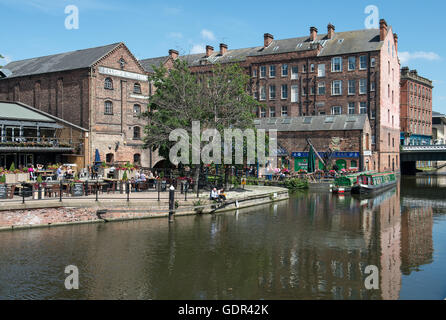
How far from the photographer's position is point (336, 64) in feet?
186

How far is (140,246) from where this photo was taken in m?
16.3

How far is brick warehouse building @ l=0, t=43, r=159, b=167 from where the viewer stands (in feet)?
121

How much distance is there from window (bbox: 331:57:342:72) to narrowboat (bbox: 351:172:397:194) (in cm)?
1976

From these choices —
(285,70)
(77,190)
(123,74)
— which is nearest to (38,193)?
(77,190)

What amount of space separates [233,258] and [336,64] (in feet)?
154

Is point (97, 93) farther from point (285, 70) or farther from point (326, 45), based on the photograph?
point (326, 45)

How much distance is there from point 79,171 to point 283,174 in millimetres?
18691

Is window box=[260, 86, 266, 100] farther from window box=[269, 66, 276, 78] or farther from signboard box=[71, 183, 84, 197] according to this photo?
signboard box=[71, 183, 84, 197]

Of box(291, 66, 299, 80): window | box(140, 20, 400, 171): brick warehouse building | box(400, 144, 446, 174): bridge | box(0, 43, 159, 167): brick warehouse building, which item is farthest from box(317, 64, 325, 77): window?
box(0, 43, 159, 167): brick warehouse building

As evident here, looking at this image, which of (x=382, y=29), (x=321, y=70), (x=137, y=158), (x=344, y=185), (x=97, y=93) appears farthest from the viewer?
(x=321, y=70)

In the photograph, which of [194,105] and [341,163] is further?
[341,163]

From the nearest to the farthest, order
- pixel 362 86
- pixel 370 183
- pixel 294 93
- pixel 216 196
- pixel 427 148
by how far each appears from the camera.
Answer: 1. pixel 216 196
2. pixel 370 183
3. pixel 362 86
4. pixel 427 148
5. pixel 294 93
